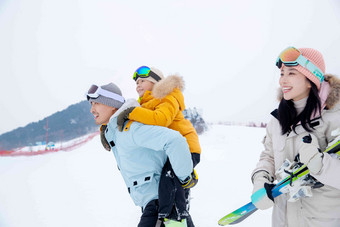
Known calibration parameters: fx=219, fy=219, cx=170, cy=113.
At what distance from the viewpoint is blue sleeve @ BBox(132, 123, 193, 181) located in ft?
6.21

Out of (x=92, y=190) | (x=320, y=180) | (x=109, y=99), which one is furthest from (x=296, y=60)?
(x=92, y=190)

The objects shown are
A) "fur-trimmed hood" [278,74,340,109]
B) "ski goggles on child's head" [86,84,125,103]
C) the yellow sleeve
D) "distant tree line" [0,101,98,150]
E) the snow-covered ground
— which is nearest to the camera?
"fur-trimmed hood" [278,74,340,109]

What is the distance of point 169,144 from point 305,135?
3.43 ft

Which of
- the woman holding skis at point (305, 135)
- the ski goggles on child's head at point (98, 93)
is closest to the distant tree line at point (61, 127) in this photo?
the ski goggles on child's head at point (98, 93)

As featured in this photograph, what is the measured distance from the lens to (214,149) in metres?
11.4

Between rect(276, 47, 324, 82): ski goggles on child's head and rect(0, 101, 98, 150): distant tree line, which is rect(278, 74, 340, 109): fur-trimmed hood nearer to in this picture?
rect(276, 47, 324, 82): ski goggles on child's head

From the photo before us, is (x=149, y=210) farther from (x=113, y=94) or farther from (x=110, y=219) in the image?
(x=110, y=219)

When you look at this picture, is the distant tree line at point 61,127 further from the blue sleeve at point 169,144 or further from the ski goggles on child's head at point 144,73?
the blue sleeve at point 169,144

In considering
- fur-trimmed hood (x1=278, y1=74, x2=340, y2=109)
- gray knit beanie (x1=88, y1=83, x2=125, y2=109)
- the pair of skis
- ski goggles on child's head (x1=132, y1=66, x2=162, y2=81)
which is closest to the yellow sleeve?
gray knit beanie (x1=88, y1=83, x2=125, y2=109)

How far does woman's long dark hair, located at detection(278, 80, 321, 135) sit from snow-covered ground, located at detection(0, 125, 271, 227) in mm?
3699

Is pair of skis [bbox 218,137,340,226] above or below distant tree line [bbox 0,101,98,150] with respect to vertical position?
below

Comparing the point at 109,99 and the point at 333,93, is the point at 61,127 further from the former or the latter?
the point at 333,93

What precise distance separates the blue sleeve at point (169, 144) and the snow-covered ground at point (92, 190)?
336 cm

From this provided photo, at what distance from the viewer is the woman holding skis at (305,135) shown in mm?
1430
